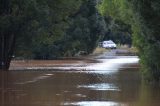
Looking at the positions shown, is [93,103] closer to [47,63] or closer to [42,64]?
[42,64]

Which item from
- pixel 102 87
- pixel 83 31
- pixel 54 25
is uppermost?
pixel 54 25

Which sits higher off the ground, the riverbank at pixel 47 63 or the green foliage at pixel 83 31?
the green foliage at pixel 83 31

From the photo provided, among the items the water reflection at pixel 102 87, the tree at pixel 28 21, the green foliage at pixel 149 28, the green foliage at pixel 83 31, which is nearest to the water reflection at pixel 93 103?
the green foliage at pixel 149 28

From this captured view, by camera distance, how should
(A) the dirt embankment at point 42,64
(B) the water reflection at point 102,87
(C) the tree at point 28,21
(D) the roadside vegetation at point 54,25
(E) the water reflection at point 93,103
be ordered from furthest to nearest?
(A) the dirt embankment at point 42,64 < (C) the tree at point 28,21 < (B) the water reflection at point 102,87 < (D) the roadside vegetation at point 54,25 < (E) the water reflection at point 93,103

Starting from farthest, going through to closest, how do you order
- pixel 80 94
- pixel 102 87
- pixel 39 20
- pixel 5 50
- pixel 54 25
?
pixel 54 25, pixel 5 50, pixel 39 20, pixel 102 87, pixel 80 94

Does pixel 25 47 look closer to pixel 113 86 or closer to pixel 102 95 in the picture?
pixel 113 86

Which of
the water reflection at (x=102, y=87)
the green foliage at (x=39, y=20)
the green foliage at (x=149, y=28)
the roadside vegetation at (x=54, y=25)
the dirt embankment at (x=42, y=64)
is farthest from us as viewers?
the dirt embankment at (x=42, y=64)

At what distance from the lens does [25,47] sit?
3819 cm

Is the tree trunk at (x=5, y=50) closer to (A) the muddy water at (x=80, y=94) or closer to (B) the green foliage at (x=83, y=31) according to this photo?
(A) the muddy water at (x=80, y=94)

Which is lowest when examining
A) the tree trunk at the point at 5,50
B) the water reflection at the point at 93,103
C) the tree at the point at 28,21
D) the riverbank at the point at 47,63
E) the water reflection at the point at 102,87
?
the riverbank at the point at 47,63

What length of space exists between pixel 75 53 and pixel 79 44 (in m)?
5.14

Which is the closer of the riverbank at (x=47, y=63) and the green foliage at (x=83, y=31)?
the riverbank at (x=47, y=63)

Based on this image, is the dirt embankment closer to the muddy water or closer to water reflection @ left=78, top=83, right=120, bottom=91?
water reflection @ left=78, top=83, right=120, bottom=91

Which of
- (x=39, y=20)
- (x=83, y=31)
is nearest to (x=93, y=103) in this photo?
(x=39, y=20)
